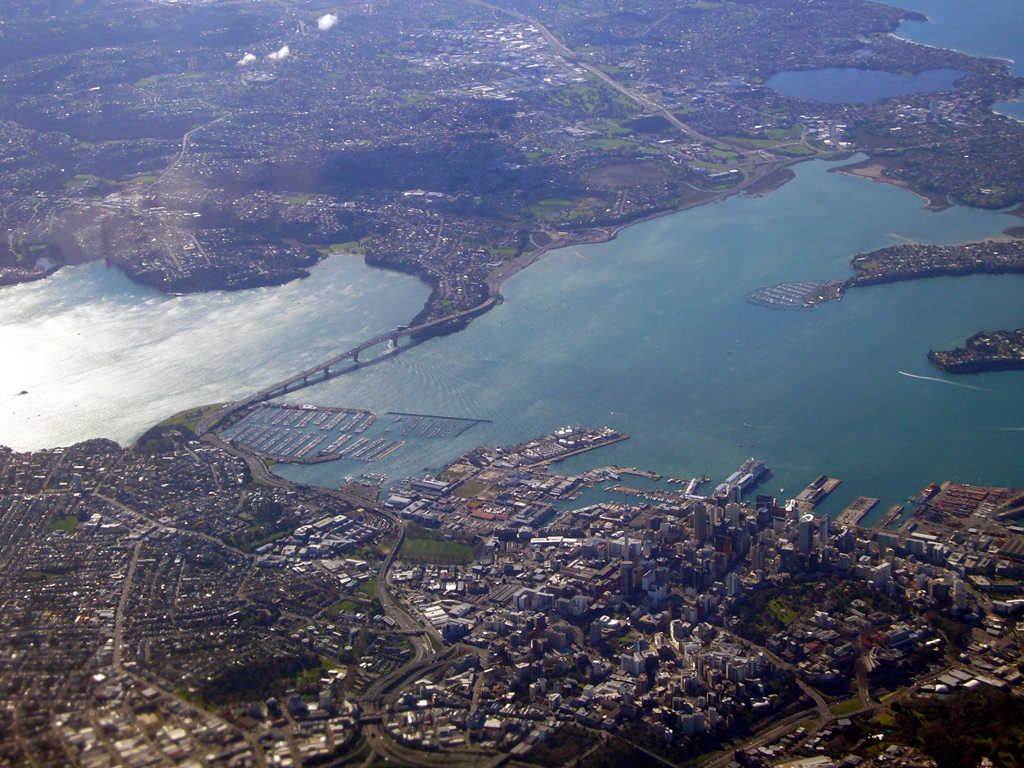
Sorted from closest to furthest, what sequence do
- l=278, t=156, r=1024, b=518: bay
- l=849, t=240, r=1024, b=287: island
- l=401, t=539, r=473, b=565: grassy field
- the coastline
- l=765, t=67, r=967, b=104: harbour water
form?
l=401, t=539, r=473, b=565: grassy field → l=278, t=156, r=1024, b=518: bay → l=849, t=240, r=1024, b=287: island → the coastline → l=765, t=67, r=967, b=104: harbour water

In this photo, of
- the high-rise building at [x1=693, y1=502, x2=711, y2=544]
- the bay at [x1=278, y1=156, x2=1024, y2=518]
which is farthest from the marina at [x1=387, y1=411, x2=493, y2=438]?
the high-rise building at [x1=693, y1=502, x2=711, y2=544]

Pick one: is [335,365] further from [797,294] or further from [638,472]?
[797,294]

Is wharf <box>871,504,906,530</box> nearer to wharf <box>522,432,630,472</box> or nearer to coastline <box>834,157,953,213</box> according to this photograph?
wharf <box>522,432,630,472</box>

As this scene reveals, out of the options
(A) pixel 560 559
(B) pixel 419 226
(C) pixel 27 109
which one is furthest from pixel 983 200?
(C) pixel 27 109

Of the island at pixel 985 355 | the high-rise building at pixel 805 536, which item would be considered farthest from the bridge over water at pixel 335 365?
the high-rise building at pixel 805 536

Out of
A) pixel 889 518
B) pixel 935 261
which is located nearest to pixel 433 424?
pixel 889 518

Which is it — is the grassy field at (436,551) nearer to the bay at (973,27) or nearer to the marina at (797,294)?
the marina at (797,294)
